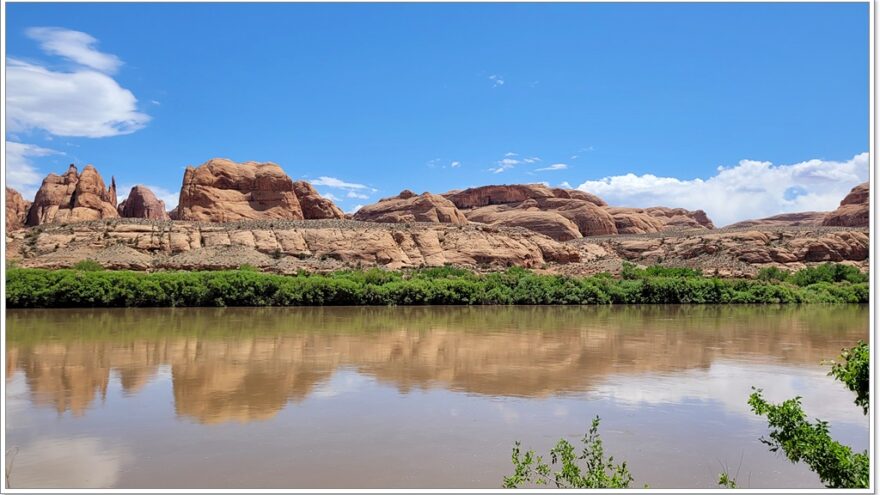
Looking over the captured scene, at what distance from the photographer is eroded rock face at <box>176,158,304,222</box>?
64875 mm

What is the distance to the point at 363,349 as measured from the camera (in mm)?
18625

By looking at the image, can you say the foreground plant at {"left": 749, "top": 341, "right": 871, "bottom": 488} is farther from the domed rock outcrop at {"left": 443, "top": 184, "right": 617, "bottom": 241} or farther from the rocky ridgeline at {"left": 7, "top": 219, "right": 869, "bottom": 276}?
the domed rock outcrop at {"left": 443, "top": 184, "right": 617, "bottom": 241}

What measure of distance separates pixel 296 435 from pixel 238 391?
360cm

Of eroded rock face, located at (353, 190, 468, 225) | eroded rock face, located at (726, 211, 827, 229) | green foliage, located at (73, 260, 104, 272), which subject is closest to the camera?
green foliage, located at (73, 260, 104, 272)

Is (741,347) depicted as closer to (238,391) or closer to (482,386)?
(482,386)

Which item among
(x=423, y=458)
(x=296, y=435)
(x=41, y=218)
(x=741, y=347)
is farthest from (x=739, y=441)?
(x=41, y=218)

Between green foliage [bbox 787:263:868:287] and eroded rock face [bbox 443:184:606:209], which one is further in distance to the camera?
eroded rock face [bbox 443:184:606:209]

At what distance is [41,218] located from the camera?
8050cm

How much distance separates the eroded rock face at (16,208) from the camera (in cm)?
7182

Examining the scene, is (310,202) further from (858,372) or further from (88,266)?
(858,372)

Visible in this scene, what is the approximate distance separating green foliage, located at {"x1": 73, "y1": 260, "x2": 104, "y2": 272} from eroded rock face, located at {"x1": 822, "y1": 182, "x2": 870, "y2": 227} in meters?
80.3

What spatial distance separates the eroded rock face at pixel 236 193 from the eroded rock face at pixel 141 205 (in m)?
32.2

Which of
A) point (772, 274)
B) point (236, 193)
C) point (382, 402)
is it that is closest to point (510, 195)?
point (236, 193)

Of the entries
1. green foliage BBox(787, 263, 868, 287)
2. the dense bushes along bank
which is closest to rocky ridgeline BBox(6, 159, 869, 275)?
green foliage BBox(787, 263, 868, 287)
